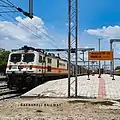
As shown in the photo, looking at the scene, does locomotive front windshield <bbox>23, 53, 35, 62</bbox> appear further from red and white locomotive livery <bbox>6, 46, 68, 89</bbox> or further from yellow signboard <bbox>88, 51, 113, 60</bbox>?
yellow signboard <bbox>88, 51, 113, 60</bbox>

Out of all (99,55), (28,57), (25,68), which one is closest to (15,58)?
(28,57)

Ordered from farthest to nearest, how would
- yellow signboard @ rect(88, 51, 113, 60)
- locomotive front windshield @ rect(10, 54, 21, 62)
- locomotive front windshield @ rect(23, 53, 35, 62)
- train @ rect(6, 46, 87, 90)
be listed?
yellow signboard @ rect(88, 51, 113, 60) < locomotive front windshield @ rect(10, 54, 21, 62) < locomotive front windshield @ rect(23, 53, 35, 62) < train @ rect(6, 46, 87, 90)

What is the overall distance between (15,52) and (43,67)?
270 cm

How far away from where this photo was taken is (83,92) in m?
19.3

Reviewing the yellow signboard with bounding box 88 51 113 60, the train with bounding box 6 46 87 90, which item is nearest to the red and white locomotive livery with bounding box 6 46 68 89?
the train with bounding box 6 46 87 90

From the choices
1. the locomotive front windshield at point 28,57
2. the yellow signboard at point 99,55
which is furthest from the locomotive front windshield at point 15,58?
the yellow signboard at point 99,55

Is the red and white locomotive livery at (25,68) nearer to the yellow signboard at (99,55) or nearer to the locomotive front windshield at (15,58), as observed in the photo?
the locomotive front windshield at (15,58)

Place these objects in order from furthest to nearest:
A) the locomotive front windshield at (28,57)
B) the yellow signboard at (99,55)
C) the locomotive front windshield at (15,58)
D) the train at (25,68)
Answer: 1. the yellow signboard at (99,55)
2. the locomotive front windshield at (15,58)
3. the locomotive front windshield at (28,57)
4. the train at (25,68)

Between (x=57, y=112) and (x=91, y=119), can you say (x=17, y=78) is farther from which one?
(x=91, y=119)

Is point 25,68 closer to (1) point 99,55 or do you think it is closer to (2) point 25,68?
(2) point 25,68

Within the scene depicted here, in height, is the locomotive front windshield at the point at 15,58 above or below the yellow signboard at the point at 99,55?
below

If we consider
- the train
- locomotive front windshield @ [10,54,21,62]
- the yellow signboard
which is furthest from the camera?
the yellow signboard

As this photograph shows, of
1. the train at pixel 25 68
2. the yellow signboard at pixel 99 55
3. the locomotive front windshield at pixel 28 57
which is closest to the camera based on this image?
the train at pixel 25 68

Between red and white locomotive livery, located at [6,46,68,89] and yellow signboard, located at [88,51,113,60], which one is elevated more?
yellow signboard, located at [88,51,113,60]
